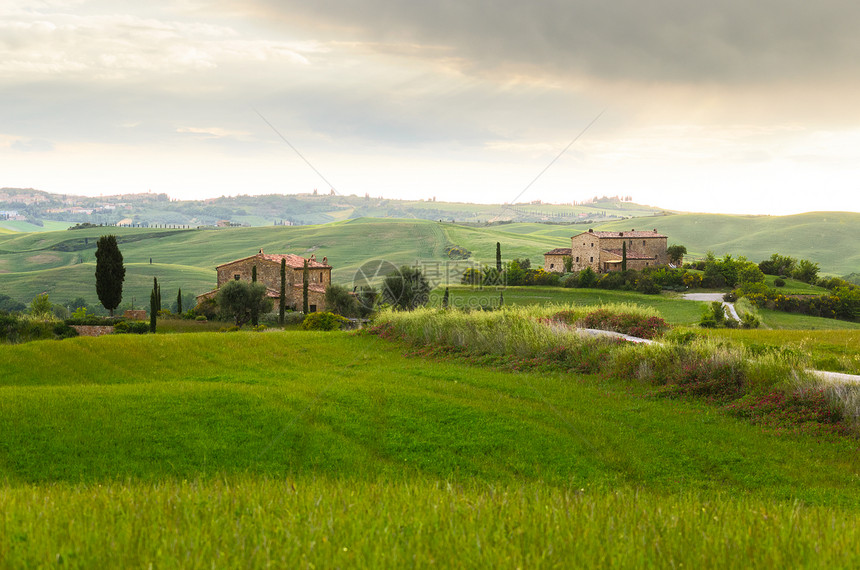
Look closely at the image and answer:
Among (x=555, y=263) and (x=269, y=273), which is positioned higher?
(x=555, y=263)

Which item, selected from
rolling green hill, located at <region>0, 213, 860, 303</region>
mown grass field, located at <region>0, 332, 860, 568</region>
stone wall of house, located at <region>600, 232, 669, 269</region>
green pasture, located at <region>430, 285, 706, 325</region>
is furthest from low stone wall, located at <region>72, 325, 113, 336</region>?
rolling green hill, located at <region>0, 213, 860, 303</region>

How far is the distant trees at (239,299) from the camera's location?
46531 millimetres

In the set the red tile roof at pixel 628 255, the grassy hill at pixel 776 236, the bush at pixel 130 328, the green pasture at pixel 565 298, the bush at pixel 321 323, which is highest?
the grassy hill at pixel 776 236

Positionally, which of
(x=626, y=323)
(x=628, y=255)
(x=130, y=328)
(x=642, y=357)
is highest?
(x=628, y=255)

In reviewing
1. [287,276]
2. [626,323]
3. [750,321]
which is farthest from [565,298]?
[287,276]

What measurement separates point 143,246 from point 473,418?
8064 inches

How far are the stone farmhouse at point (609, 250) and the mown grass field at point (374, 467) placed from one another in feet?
175

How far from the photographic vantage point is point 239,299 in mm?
46531

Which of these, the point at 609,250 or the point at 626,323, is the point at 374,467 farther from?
the point at 609,250

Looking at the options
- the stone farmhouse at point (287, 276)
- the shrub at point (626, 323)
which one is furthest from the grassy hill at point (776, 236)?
the shrub at point (626, 323)

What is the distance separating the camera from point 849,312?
4106 centimetres

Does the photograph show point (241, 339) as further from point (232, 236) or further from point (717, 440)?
point (232, 236)

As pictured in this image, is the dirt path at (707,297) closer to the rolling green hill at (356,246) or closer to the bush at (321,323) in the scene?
the bush at (321,323)

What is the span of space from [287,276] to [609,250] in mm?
39296
